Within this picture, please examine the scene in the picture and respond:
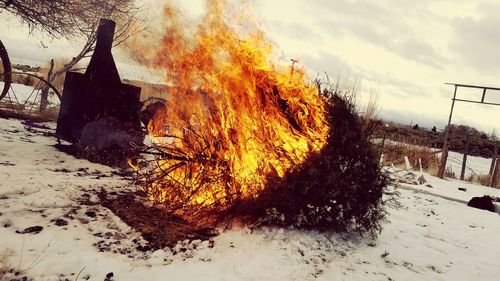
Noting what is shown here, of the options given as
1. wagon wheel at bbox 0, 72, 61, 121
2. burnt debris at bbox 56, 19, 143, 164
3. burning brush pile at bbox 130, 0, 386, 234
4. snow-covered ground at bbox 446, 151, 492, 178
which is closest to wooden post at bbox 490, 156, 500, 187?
snow-covered ground at bbox 446, 151, 492, 178

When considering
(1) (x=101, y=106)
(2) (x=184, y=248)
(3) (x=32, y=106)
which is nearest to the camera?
(2) (x=184, y=248)

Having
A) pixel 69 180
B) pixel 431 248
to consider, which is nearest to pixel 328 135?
pixel 431 248

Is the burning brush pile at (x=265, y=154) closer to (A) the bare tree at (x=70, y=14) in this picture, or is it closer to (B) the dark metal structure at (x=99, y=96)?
(B) the dark metal structure at (x=99, y=96)

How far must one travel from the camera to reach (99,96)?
738 centimetres

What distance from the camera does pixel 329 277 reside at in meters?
3.63

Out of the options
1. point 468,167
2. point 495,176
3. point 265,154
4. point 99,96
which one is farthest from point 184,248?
point 468,167

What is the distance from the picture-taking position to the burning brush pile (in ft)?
14.3

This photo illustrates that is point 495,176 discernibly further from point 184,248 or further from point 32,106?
point 32,106

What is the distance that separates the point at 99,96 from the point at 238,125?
4.03 m

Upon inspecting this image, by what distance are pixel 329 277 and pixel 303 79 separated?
2.48 meters

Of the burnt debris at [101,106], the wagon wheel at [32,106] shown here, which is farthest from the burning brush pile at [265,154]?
the wagon wheel at [32,106]

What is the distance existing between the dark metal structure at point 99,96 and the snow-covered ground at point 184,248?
1.72 metres

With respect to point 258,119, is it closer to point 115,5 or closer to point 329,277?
point 329,277

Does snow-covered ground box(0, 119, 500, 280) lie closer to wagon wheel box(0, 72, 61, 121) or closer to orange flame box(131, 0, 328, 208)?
orange flame box(131, 0, 328, 208)
